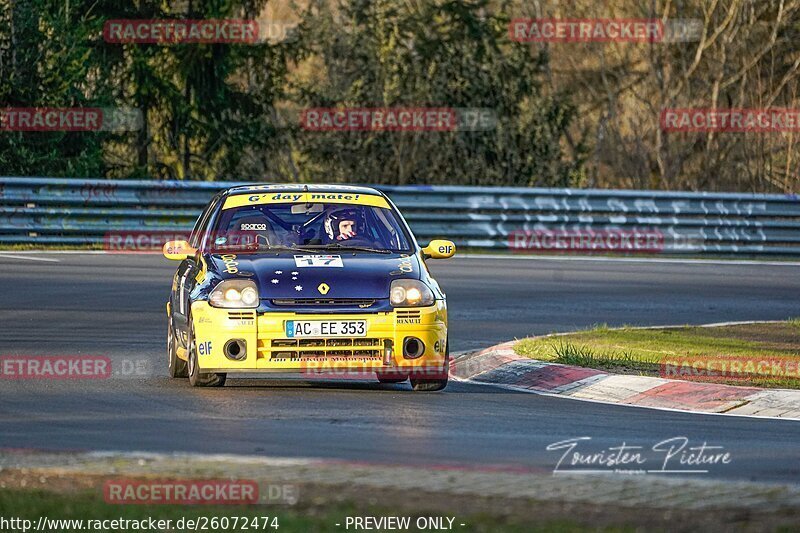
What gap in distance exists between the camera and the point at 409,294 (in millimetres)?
11516

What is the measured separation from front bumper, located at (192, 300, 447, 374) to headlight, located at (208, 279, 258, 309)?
0.05 m

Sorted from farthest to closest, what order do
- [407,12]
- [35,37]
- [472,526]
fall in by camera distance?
[407,12] < [35,37] < [472,526]

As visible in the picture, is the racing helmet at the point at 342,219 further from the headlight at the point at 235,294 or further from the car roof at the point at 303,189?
the headlight at the point at 235,294

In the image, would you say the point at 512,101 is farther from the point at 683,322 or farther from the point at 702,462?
the point at 702,462

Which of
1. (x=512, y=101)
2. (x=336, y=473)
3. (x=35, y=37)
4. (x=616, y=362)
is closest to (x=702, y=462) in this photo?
(x=336, y=473)

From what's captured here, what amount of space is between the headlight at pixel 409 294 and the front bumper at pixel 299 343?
6 cm

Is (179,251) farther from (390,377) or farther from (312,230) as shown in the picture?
(390,377)

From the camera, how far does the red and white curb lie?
443 inches

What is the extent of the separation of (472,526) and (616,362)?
6.93 meters

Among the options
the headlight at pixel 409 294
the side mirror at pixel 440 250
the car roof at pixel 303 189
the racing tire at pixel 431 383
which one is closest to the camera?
the headlight at pixel 409 294

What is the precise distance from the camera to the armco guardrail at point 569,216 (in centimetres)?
2567

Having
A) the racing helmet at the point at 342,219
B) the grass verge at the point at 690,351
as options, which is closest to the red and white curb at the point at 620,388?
the grass verge at the point at 690,351

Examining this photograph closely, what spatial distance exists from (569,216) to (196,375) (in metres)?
15.5

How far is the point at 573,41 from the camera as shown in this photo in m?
36.9
